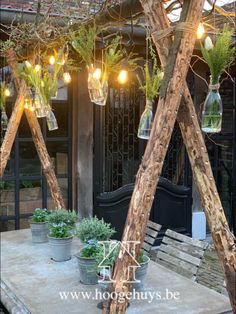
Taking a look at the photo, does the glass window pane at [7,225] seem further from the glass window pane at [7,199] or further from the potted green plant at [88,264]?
the potted green plant at [88,264]

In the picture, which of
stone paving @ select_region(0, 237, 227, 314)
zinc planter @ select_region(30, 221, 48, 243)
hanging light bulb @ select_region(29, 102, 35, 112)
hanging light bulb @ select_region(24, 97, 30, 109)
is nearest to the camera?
zinc planter @ select_region(30, 221, 48, 243)

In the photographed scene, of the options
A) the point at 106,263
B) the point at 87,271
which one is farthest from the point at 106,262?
the point at 87,271

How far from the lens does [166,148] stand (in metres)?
2.11

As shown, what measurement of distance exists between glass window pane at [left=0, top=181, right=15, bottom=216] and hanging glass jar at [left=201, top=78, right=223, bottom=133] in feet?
12.4

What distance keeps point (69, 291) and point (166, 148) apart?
134 centimetres

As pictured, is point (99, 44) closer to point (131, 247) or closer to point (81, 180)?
point (81, 180)

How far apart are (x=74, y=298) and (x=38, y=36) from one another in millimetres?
2201

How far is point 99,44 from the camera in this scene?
4.69 metres

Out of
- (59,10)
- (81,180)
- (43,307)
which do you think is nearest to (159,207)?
(81,180)

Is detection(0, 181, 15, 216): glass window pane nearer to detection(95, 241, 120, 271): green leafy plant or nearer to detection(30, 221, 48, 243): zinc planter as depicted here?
detection(30, 221, 48, 243): zinc planter

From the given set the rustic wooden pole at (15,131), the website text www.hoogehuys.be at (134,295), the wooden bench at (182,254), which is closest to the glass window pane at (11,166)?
the rustic wooden pole at (15,131)

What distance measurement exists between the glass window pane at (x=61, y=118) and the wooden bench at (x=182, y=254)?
259 cm

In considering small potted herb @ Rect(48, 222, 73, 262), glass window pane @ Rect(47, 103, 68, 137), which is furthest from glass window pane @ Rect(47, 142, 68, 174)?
small potted herb @ Rect(48, 222, 73, 262)

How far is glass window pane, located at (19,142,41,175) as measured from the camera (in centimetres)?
570
